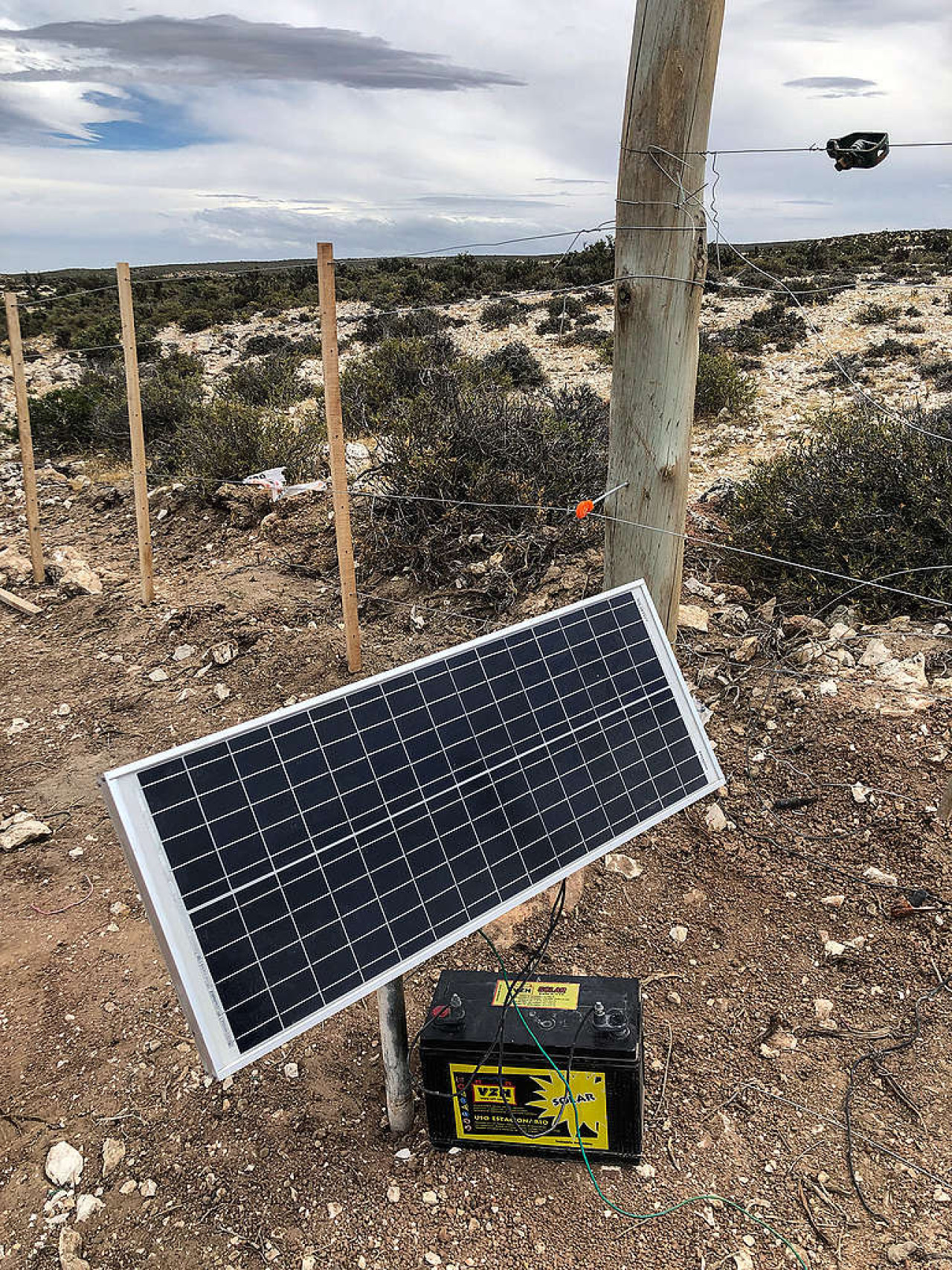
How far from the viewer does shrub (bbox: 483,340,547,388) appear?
1362 centimetres

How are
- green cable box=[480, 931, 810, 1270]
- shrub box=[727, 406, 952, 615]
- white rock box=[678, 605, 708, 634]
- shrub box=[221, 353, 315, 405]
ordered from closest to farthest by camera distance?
1. green cable box=[480, 931, 810, 1270]
2. white rock box=[678, 605, 708, 634]
3. shrub box=[727, 406, 952, 615]
4. shrub box=[221, 353, 315, 405]

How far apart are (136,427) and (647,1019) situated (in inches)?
229

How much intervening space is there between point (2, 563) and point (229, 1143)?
23.2 feet

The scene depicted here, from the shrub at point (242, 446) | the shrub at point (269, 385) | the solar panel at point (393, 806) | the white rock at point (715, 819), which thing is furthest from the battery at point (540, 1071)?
the shrub at point (269, 385)

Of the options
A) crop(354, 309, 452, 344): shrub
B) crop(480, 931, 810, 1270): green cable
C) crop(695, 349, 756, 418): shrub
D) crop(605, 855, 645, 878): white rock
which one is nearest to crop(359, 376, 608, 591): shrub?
crop(605, 855, 645, 878): white rock

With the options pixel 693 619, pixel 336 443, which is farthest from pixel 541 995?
pixel 336 443

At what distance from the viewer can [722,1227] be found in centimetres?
273

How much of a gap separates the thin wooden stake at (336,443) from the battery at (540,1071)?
10.5 ft

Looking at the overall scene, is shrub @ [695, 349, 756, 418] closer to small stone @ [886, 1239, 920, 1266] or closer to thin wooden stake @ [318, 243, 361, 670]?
thin wooden stake @ [318, 243, 361, 670]

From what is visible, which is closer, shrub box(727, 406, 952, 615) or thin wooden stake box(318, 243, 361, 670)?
thin wooden stake box(318, 243, 361, 670)

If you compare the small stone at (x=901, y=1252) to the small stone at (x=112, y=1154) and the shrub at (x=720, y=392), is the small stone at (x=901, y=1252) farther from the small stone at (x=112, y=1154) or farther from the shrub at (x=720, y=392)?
the shrub at (x=720, y=392)

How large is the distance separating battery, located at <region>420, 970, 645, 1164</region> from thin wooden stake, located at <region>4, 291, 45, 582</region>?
21.9ft

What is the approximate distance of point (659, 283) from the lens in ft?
11.9

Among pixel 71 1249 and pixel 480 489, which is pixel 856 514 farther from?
pixel 71 1249
